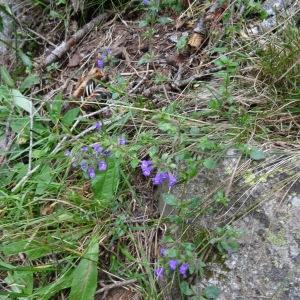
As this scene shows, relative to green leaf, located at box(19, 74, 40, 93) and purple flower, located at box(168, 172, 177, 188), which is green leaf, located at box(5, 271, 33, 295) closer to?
purple flower, located at box(168, 172, 177, 188)

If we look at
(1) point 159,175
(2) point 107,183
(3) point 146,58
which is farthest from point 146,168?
(3) point 146,58

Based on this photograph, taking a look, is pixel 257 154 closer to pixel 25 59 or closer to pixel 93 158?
pixel 93 158

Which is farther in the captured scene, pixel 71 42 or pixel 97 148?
pixel 71 42

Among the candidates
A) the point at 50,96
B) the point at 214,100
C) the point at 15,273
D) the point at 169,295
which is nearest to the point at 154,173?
the point at 214,100

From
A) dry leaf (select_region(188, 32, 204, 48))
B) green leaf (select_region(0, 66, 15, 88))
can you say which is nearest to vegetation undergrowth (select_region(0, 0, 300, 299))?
dry leaf (select_region(188, 32, 204, 48))

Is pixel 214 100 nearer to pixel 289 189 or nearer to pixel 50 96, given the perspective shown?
pixel 289 189

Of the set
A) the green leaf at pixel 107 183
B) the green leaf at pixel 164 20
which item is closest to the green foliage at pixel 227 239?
the green leaf at pixel 107 183
